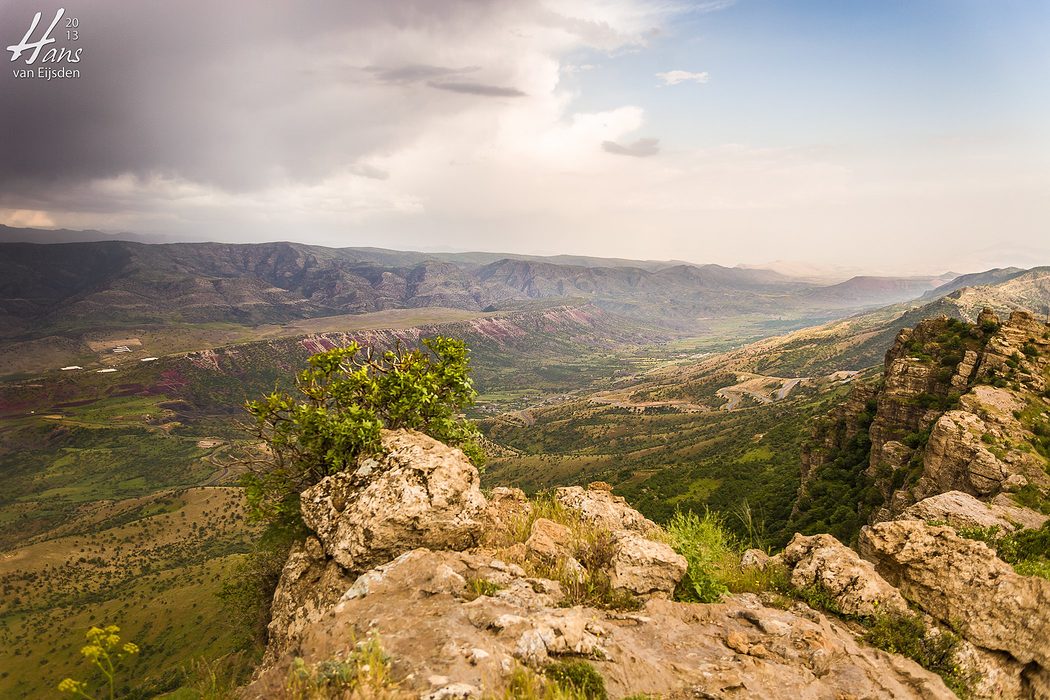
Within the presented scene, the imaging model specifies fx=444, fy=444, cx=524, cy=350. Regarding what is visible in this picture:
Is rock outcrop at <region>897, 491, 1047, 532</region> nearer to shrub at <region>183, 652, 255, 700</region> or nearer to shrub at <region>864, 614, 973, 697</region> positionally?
shrub at <region>864, 614, 973, 697</region>

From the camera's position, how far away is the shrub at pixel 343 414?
12039 millimetres

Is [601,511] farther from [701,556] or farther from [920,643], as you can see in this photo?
[920,643]

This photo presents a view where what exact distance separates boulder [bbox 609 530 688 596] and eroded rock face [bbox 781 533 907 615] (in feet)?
10.2

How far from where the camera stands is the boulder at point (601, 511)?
1429 cm

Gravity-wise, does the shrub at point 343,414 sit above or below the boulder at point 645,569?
above

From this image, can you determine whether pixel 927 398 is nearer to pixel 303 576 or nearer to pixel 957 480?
pixel 957 480

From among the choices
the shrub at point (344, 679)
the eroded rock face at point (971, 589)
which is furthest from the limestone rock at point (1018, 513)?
the shrub at point (344, 679)

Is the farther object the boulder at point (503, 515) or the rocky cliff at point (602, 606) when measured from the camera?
the boulder at point (503, 515)

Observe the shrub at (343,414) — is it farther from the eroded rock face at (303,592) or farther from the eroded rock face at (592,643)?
the eroded rock face at (592,643)

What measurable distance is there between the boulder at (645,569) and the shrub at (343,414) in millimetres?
6714

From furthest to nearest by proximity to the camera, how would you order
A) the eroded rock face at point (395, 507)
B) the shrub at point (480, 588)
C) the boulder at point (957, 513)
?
1. the boulder at point (957, 513)
2. the eroded rock face at point (395, 507)
3. the shrub at point (480, 588)

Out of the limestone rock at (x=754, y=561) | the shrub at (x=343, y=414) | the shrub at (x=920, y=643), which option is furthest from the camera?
the shrub at (x=343, y=414)

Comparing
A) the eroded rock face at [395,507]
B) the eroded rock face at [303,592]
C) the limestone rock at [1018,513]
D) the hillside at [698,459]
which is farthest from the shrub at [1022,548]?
the hillside at [698,459]

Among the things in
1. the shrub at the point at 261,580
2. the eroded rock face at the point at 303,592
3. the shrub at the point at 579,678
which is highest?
the shrub at the point at 579,678
